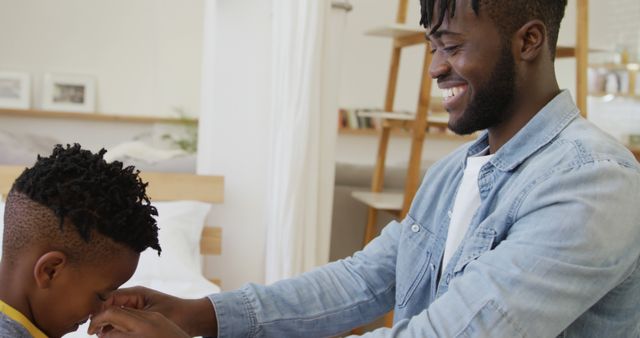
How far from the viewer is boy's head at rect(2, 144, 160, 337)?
1.04 m

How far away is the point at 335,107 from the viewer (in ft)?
8.33

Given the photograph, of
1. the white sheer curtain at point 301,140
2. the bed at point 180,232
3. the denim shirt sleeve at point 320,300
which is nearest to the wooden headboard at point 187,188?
the bed at point 180,232

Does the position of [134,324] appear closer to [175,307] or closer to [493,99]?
[175,307]

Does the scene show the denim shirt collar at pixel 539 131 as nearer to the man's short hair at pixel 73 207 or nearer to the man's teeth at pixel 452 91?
the man's teeth at pixel 452 91

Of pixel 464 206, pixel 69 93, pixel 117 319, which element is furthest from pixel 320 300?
pixel 69 93

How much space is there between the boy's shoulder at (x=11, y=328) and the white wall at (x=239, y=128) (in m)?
1.74

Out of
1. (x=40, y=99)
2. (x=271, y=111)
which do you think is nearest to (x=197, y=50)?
(x=40, y=99)

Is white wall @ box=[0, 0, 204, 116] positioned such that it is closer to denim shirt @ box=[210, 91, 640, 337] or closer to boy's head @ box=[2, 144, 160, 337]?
denim shirt @ box=[210, 91, 640, 337]

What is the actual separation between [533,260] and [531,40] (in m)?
0.38

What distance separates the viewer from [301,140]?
243 cm

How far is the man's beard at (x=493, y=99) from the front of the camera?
1.16m

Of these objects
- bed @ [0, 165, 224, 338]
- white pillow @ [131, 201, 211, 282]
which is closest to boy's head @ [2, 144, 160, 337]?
bed @ [0, 165, 224, 338]

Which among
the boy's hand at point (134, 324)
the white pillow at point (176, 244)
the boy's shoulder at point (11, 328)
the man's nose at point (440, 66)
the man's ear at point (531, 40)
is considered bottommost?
the white pillow at point (176, 244)

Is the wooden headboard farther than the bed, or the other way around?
the wooden headboard
